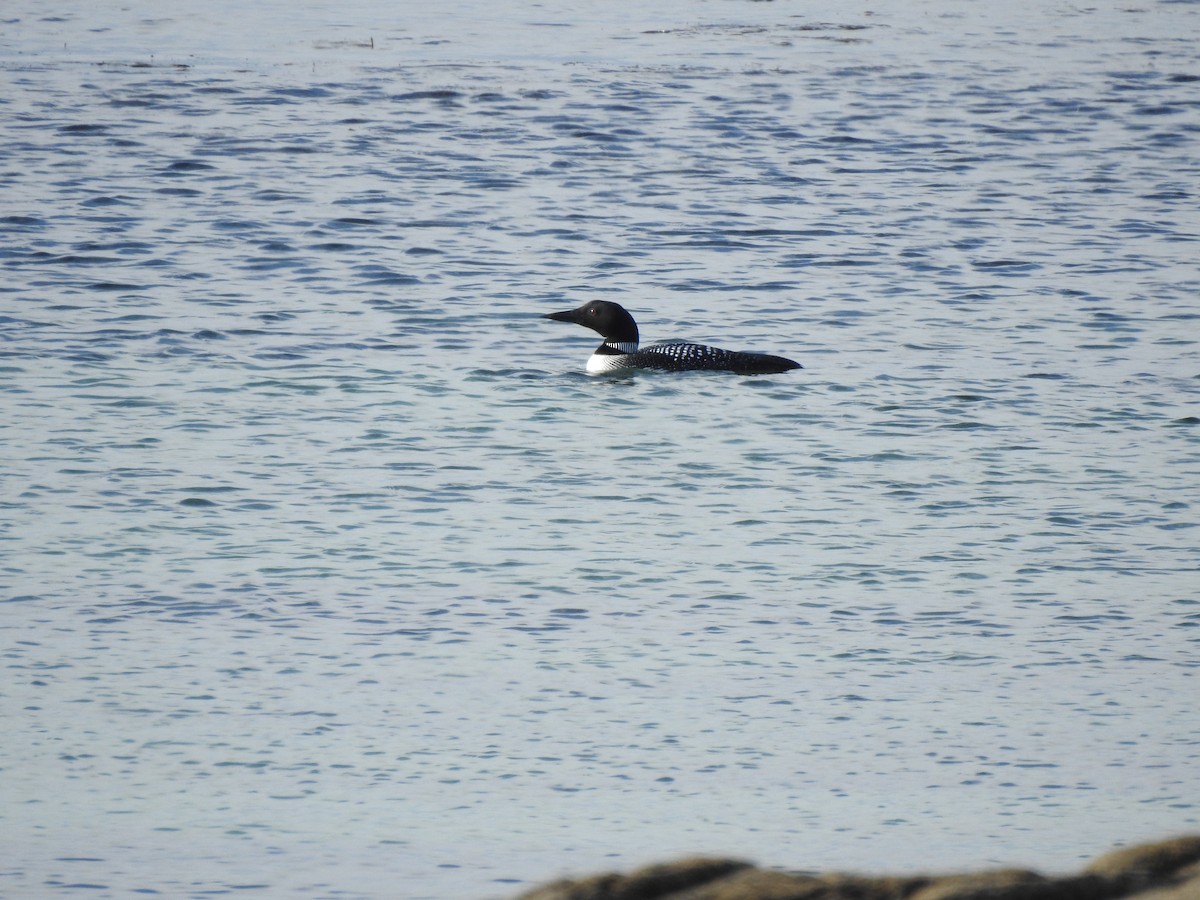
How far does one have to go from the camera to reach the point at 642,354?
12.6 m

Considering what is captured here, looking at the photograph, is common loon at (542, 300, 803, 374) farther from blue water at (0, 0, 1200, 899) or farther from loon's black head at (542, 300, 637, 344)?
blue water at (0, 0, 1200, 899)

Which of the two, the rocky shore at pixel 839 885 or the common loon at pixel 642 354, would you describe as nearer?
the rocky shore at pixel 839 885

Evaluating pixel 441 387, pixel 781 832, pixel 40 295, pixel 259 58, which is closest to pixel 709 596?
pixel 781 832

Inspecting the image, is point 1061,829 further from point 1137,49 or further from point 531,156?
point 1137,49

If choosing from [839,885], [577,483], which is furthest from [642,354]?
[839,885]

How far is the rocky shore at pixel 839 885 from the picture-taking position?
3094 mm

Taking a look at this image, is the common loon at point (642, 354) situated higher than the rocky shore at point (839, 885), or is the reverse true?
the rocky shore at point (839, 885)

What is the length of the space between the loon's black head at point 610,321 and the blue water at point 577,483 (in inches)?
15.3

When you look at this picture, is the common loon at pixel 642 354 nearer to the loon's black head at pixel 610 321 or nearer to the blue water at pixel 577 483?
the loon's black head at pixel 610 321

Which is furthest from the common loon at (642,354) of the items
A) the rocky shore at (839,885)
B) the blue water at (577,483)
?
the rocky shore at (839,885)

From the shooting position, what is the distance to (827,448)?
10.7 m

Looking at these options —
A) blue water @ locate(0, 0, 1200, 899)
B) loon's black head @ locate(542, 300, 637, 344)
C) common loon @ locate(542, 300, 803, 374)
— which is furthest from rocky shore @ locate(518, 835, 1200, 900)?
loon's black head @ locate(542, 300, 637, 344)

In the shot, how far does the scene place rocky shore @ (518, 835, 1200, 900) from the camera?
309 cm

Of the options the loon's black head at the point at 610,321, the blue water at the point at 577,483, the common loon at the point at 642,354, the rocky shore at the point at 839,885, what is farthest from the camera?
the loon's black head at the point at 610,321
